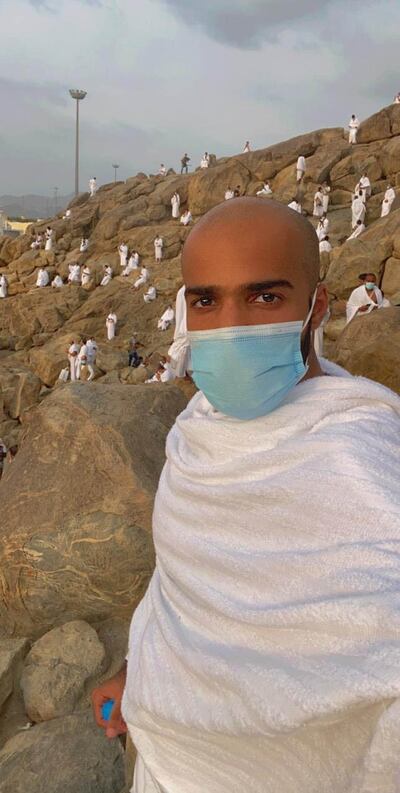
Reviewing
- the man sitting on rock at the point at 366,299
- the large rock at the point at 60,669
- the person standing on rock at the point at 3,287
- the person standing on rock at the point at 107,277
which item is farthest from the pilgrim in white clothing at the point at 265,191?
the large rock at the point at 60,669

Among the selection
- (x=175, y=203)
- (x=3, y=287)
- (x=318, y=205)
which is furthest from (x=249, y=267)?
(x=175, y=203)

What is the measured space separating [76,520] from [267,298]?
2.09m

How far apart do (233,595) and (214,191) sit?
30.2m

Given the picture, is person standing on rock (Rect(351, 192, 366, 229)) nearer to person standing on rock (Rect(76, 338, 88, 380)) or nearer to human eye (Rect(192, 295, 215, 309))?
person standing on rock (Rect(76, 338, 88, 380))

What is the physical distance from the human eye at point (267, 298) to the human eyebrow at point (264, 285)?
0.6 inches

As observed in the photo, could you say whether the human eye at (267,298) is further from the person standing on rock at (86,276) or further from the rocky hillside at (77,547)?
the person standing on rock at (86,276)

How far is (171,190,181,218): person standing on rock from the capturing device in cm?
2988

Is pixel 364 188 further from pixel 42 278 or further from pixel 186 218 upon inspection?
pixel 42 278

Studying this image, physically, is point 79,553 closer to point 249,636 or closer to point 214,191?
point 249,636

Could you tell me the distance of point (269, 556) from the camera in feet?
3.36

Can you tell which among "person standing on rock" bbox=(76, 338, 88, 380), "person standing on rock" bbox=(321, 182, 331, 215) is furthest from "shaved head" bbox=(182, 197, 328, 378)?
"person standing on rock" bbox=(321, 182, 331, 215)

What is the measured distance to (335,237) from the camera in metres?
22.8

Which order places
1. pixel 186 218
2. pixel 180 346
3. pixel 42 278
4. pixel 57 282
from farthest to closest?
pixel 186 218, pixel 42 278, pixel 57 282, pixel 180 346

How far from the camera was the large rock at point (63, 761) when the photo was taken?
1990mm
